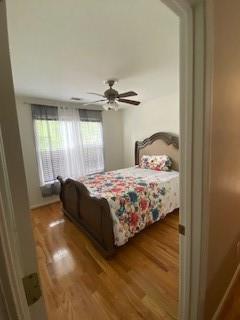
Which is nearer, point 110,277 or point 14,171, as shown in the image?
point 14,171

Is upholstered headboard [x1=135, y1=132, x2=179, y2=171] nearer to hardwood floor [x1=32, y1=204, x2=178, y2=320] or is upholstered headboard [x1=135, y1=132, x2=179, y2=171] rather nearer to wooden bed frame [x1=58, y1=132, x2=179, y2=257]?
wooden bed frame [x1=58, y1=132, x2=179, y2=257]

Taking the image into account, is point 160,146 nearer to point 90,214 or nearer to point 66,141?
point 66,141

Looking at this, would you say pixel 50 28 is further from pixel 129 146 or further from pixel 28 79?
pixel 129 146

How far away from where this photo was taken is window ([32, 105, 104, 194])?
361cm

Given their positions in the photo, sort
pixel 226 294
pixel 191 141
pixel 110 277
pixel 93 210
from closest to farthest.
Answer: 1. pixel 191 141
2. pixel 226 294
3. pixel 110 277
4. pixel 93 210

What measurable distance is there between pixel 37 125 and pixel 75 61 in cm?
201

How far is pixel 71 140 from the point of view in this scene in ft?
13.1

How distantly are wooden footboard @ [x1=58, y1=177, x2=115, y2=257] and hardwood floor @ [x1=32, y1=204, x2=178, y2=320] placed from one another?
136 mm

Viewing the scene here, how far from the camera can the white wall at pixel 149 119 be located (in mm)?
3678

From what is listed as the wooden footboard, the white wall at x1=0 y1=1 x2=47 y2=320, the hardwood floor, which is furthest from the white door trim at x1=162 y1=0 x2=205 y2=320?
the wooden footboard

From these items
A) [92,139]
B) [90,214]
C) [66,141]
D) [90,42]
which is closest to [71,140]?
Answer: [66,141]

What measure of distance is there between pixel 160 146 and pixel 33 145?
2.78 m

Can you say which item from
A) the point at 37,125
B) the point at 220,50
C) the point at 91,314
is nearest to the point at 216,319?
the point at 91,314

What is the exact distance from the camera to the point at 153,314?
1.42 meters
